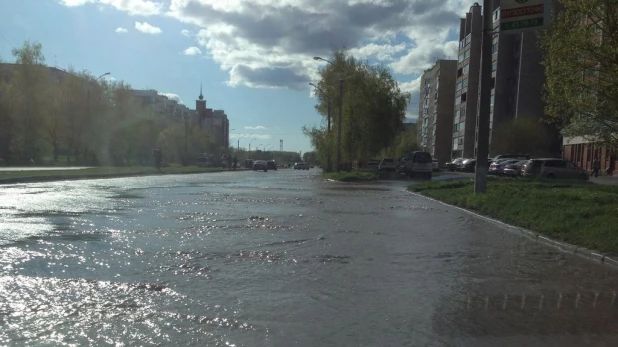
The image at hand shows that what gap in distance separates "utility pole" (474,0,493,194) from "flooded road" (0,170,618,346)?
6746 millimetres

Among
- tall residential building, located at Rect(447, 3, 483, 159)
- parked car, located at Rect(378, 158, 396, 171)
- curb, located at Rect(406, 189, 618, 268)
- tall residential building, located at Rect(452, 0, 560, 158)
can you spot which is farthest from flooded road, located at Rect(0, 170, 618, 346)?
tall residential building, located at Rect(447, 3, 483, 159)

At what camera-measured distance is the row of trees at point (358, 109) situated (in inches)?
2002

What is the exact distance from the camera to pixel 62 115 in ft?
203

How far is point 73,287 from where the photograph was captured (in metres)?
6.84

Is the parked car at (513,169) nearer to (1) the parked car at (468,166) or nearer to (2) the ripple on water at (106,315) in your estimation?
(1) the parked car at (468,166)

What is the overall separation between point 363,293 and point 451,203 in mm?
13988

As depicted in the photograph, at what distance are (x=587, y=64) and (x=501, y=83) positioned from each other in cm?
7571

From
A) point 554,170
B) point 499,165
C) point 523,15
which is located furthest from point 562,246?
point 499,165

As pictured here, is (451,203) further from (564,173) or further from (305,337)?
(564,173)

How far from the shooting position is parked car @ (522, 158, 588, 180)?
117 ft

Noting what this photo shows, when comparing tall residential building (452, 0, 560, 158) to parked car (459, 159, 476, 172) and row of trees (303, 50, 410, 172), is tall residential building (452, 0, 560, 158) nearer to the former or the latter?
parked car (459, 159, 476, 172)

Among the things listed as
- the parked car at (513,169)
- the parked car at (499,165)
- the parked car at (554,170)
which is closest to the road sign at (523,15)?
the parked car at (554,170)

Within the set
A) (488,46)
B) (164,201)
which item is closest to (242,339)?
(164,201)

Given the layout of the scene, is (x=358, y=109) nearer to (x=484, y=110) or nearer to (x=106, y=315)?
(x=484, y=110)
